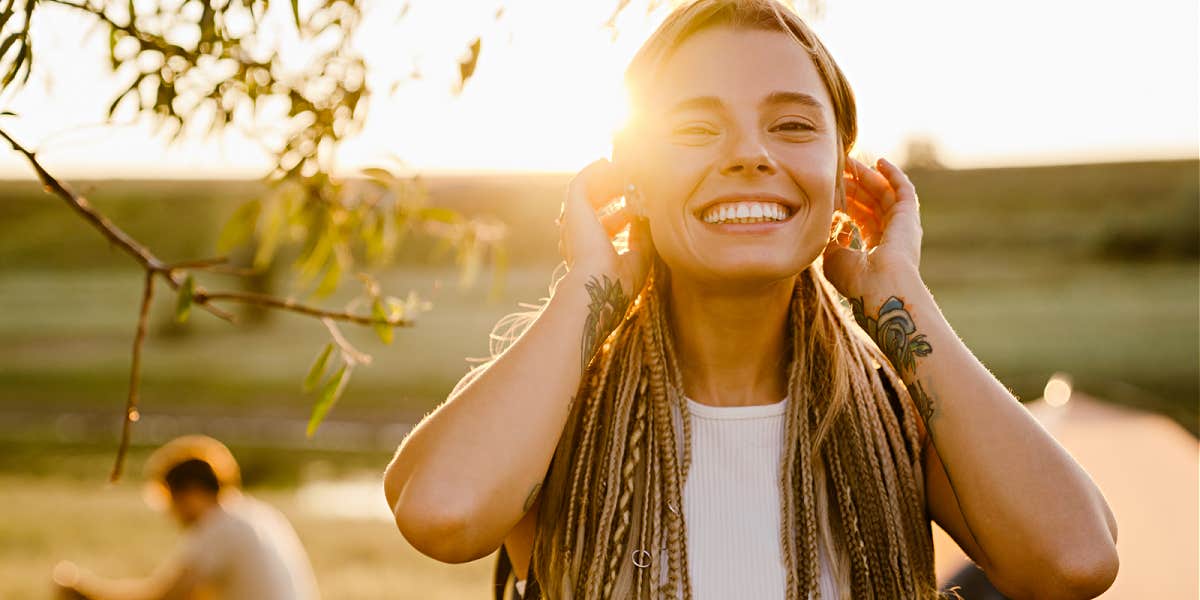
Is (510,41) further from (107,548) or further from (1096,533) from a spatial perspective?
(107,548)

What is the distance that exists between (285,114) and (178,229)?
45.5 metres

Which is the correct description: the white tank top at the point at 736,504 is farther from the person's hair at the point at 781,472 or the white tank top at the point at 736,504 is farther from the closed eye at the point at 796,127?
the closed eye at the point at 796,127

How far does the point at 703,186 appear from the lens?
2.15 meters

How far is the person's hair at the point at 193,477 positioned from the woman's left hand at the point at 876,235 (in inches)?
169

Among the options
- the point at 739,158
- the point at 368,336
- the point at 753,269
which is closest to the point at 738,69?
the point at 739,158

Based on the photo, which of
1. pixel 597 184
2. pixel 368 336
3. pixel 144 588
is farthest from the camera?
pixel 368 336

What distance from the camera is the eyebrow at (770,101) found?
215 cm

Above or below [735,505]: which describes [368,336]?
below

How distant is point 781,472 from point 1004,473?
405 mm

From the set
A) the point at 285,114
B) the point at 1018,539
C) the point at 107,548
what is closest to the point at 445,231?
the point at 285,114

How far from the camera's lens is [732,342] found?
2305mm

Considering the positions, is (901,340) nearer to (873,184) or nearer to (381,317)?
(873,184)

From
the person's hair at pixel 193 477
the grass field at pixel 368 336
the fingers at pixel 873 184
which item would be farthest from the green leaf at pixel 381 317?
the person's hair at pixel 193 477

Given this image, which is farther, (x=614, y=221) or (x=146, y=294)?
(x=614, y=221)
